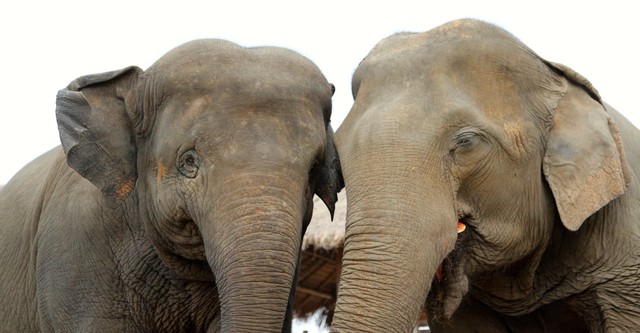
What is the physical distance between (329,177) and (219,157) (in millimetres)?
904

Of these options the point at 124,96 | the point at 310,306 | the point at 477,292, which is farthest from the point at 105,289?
the point at 310,306

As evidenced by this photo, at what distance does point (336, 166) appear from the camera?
738 cm

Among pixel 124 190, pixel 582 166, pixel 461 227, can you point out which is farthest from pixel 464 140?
pixel 124 190

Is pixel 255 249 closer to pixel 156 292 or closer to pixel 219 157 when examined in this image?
pixel 219 157

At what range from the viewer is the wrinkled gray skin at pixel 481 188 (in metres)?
5.70

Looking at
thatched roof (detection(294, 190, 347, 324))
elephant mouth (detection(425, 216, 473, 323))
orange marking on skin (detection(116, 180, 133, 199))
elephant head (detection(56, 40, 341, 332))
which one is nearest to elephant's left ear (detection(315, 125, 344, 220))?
elephant head (detection(56, 40, 341, 332))

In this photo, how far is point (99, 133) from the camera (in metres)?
7.32

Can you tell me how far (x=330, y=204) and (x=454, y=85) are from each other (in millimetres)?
1417

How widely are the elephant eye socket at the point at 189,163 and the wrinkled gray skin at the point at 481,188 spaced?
85cm

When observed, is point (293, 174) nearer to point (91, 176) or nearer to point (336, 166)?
point (336, 166)

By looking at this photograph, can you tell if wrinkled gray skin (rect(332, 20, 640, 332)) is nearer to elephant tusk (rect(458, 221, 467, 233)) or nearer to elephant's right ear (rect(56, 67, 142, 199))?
elephant tusk (rect(458, 221, 467, 233))

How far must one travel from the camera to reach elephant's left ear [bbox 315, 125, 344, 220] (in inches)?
290

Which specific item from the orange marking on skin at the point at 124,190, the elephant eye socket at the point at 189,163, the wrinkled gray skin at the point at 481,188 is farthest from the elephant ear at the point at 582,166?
the orange marking on skin at the point at 124,190

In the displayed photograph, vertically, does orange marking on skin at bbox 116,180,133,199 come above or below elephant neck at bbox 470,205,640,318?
above
